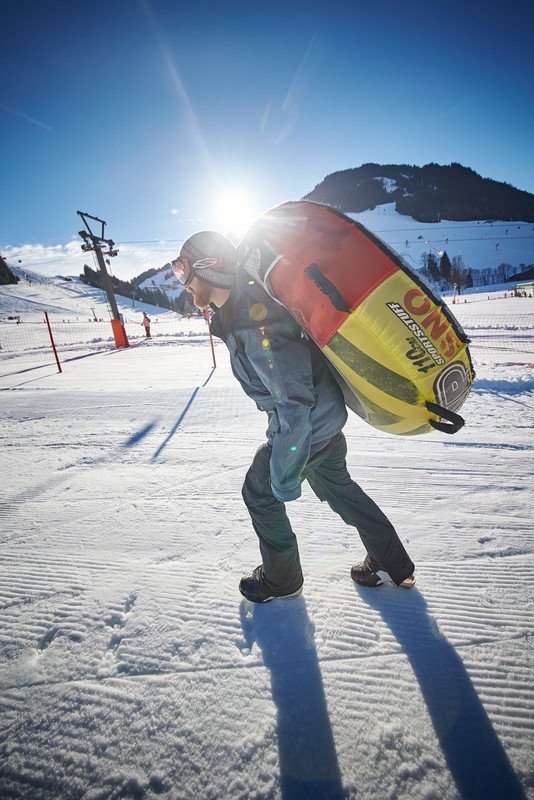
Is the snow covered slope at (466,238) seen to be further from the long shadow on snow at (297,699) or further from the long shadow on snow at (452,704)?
the long shadow on snow at (297,699)

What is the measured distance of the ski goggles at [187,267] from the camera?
1587 mm

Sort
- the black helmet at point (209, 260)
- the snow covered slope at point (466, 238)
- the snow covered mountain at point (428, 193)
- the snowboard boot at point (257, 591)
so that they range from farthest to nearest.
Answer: the snow covered mountain at point (428, 193)
the snow covered slope at point (466, 238)
the snowboard boot at point (257, 591)
the black helmet at point (209, 260)

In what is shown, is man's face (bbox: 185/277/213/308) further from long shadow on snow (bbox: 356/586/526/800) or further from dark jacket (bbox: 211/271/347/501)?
long shadow on snow (bbox: 356/586/526/800)

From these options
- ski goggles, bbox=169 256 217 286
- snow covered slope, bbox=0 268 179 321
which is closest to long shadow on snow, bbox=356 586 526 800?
ski goggles, bbox=169 256 217 286

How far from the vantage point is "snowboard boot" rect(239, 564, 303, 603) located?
1.84m

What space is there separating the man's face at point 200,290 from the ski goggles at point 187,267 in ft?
0.10

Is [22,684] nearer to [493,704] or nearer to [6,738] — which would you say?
[6,738]

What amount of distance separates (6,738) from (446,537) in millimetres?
2455

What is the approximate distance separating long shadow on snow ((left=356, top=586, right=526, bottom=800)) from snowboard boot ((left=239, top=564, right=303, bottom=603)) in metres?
0.45

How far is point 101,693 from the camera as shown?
1.45 m

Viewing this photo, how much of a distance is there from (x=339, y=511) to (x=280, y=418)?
0.80 meters

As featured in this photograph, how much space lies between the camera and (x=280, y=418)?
137 cm

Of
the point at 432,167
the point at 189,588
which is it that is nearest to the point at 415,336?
the point at 189,588

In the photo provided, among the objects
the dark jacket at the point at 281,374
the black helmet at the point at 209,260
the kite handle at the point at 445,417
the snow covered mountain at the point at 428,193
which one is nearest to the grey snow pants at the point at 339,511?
the dark jacket at the point at 281,374
